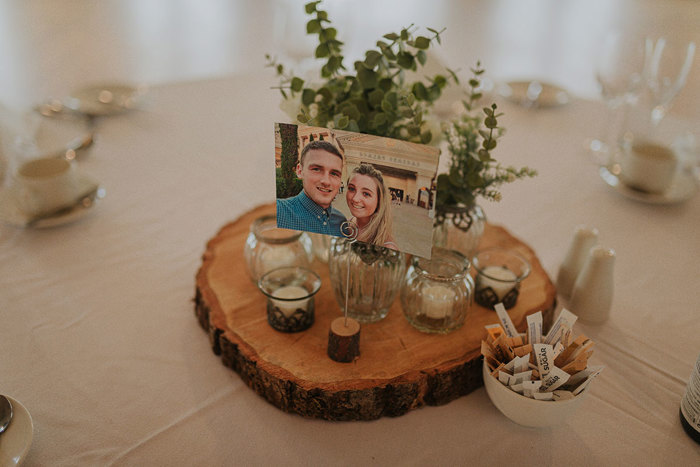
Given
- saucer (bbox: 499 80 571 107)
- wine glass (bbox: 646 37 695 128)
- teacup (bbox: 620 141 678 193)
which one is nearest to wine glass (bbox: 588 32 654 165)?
wine glass (bbox: 646 37 695 128)

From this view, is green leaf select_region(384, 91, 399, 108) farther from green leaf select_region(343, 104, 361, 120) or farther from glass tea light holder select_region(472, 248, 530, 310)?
glass tea light holder select_region(472, 248, 530, 310)

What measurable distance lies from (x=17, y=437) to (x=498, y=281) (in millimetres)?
771

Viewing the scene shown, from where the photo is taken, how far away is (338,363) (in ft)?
3.04

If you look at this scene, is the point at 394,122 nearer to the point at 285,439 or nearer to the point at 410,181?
the point at 410,181

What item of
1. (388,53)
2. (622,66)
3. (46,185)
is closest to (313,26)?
(388,53)

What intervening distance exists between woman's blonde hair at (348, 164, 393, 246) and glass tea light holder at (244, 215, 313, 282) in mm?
245

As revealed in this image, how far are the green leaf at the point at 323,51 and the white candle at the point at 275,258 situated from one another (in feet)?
1.15

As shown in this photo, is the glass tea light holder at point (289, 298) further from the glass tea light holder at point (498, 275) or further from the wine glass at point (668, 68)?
the wine glass at point (668, 68)

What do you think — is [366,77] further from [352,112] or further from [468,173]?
[468,173]

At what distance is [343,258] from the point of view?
3.25 feet

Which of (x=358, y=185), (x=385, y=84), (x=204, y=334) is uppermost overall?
(x=385, y=84)

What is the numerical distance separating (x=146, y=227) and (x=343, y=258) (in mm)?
586

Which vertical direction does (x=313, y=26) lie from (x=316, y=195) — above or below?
above

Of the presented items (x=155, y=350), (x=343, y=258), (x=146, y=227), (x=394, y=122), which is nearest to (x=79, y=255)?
(x=146, y=227)
